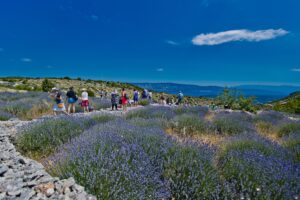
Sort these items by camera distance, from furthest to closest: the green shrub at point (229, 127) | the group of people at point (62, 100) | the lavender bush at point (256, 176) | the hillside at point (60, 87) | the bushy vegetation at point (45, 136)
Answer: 1. the hillside at point (60, 87)
2. the group of people at point (62, 100)
3. the green shrub at point (229, 127)
4. the bushy vegetation at point (45, 136)
5. the lavender bush at point (256, 176)

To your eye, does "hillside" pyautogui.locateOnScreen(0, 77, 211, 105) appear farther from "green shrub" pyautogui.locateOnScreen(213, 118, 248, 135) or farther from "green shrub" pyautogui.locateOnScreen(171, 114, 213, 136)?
"green shrub" pyautogui.locateOnScreen(171, 114, 213, 136)

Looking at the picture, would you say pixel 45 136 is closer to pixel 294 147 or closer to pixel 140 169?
pixel 140 169

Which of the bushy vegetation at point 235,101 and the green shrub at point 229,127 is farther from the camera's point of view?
the bushy vegetation at point 235,101

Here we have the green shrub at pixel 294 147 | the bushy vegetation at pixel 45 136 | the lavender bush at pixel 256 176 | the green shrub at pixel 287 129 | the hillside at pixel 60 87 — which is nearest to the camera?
the lavender bush at pixel 256 176

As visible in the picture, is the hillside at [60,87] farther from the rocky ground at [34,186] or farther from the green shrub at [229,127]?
the rocky ground at [34,186]

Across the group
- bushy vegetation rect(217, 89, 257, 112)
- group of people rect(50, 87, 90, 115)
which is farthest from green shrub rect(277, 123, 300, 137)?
bushy vegetation rect(217, 89, 257, 112)

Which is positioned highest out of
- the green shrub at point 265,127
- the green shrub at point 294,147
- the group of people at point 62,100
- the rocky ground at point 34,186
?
the group of people at point 62,100

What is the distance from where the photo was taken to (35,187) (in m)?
2.33

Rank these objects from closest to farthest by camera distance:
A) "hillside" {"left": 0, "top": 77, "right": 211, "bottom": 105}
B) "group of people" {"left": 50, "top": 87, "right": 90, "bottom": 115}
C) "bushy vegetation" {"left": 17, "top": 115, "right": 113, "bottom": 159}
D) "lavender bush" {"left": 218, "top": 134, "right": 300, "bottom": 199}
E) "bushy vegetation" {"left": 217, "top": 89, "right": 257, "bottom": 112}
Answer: "lavender bush" {"left": 218, "top": 134, "right": 300, "bottom": 199} < "bushy vegetation" {"left": 17, "top": 115, "right": 113, "bottom": 159} < "group of people" {"left": 50, "top": 87, "right": 90, "bottom": 115} < "bushy vegetation" {"left": 217, "top": 89, "right": 257, "bottom": 112} < "hillside" {"left": 0, "top": 77, "right": 211, "bottom": 105}

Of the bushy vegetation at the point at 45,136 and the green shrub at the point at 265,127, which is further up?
the bushy vegetation at the point at 45,136

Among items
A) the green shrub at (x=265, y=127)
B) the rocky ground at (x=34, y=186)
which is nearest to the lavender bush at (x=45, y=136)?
the rocky ground at (x=34, y=186)

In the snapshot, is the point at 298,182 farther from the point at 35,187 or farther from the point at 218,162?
the point at 35,187

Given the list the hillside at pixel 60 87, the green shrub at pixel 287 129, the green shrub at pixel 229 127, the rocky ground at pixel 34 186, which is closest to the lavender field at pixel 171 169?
the rocky ground at pixel 34 186

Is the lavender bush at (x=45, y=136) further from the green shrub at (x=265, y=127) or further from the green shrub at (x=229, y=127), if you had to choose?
the green shrub at (x=265, y=127)
